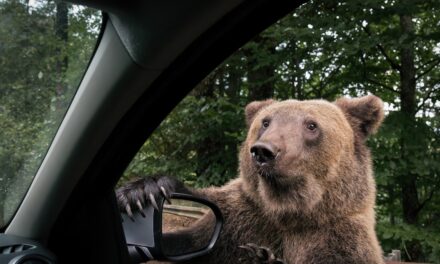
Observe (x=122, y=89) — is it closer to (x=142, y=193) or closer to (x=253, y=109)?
(x=142, y=193)

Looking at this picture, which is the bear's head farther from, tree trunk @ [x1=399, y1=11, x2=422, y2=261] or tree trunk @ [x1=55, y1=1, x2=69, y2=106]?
tree trunk @ [x1=399, y1=11, x2=422, y2=261]

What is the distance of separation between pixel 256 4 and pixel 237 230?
1494 millimetres

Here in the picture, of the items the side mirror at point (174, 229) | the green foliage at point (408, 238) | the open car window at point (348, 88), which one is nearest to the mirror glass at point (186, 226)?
the side mirror at point (174, 229)

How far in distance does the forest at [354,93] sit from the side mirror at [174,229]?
1004mm

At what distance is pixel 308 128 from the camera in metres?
2.53

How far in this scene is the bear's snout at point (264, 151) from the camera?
2.19m

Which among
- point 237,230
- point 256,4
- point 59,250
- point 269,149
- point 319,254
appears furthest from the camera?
point 237,230

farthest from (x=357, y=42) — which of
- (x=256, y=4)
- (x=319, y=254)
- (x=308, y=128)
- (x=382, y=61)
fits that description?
(x=256, y=4)

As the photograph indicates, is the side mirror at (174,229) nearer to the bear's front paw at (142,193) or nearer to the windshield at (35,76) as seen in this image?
the bear's front paw at (142,193)

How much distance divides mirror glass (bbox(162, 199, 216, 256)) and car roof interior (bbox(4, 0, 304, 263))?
2.85 ft

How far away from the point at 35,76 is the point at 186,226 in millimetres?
1363

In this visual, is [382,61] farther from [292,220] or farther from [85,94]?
[85,94]

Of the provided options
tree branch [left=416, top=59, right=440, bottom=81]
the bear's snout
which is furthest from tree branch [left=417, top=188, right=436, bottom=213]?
the bear's snout

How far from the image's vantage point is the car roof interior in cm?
147
